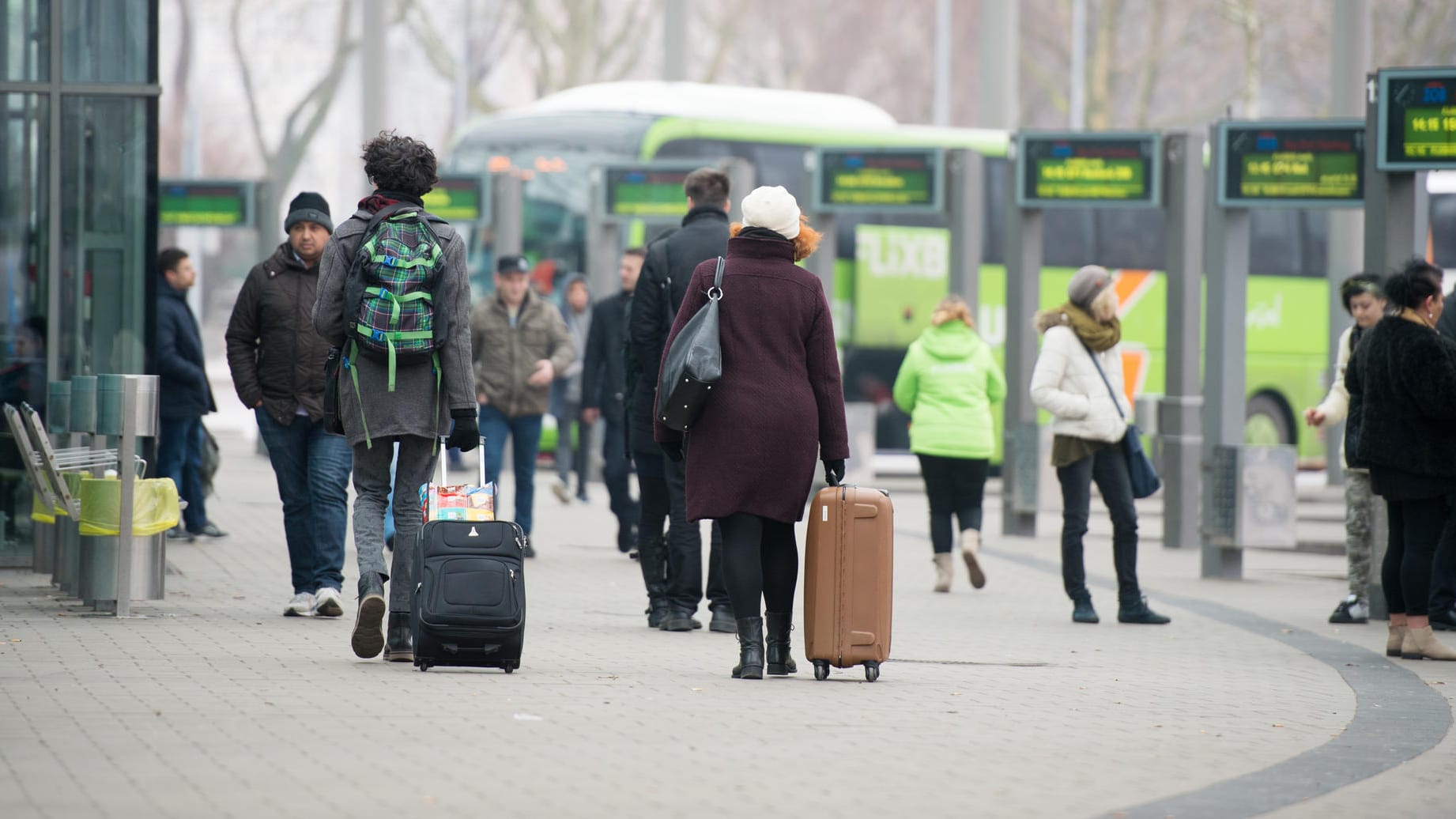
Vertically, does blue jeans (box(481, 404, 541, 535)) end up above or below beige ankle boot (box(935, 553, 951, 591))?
above

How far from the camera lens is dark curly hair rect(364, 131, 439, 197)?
→ 25.1 feet

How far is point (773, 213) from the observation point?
24.8 feet

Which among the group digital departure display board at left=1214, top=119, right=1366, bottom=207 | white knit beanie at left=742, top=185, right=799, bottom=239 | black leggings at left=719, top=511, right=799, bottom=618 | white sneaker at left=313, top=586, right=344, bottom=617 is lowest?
white sneaker at left=313, top=586, right=344, bottom=617

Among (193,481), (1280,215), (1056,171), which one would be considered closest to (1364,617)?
(1056,171)

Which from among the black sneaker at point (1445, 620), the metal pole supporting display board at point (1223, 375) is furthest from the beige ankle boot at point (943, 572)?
the black sneaker at point (1445, 620)

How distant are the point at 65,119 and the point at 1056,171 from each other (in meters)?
7.59

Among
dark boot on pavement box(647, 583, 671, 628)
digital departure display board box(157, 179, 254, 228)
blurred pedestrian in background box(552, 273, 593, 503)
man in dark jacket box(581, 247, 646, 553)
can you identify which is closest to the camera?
dark boot on pavement box(647, 583, 671, 628)

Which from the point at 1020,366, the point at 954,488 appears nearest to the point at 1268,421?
the point at 1020,366

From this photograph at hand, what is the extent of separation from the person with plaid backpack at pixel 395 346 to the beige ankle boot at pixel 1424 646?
4.08 metres

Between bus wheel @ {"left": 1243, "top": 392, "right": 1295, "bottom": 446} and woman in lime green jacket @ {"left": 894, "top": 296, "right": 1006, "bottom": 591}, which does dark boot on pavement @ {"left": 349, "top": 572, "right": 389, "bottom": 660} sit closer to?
woman in lime green jacket @ {"left": 894, "top": 296, "right": 1006, "bottom": 591}

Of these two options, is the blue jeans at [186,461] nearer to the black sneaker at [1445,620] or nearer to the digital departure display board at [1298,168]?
the digital departure display board at [1298,168]

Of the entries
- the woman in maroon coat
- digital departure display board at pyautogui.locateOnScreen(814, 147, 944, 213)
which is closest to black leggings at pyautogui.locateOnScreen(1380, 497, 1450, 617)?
the woman in maroon coat

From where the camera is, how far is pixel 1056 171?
52.4 ft

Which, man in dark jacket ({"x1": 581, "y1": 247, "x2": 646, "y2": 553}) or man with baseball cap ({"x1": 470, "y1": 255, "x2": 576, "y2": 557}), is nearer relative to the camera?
man in dark jacket ({"x1": 581, "y1": 247, "x2": 646, "y2": 553})
